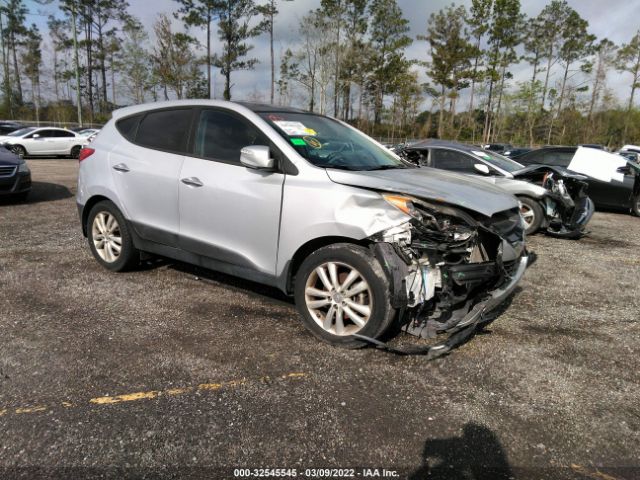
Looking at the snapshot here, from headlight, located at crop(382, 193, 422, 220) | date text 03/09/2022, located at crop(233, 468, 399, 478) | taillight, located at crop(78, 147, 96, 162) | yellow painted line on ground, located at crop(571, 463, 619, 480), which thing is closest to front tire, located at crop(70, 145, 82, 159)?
taillight, located at crop(78, 147, 96, 162)

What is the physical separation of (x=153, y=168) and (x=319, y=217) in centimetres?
188

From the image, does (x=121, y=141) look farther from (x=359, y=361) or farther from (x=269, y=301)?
(x=359, y=361)

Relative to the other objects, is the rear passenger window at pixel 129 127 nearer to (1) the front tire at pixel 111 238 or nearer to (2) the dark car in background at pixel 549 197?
(1) the front tire at pixel 111 238

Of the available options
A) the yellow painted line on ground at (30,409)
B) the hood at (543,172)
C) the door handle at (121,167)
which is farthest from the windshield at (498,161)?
the yellow painted line on ground at (30,409)

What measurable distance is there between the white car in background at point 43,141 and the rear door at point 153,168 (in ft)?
61.4

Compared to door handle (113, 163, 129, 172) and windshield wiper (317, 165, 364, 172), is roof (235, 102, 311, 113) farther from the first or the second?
door handle (113, 163, 129, 172)

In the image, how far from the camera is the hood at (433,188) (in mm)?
3137

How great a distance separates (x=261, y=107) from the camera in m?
4.02

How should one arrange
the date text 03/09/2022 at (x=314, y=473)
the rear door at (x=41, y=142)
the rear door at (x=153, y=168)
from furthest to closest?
the rear door at (x=41, y=142) < the rear door at (x=153, y=168) < the date text 03/09/2022 at (x=314, y=473)

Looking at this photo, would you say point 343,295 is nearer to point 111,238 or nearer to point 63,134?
point 111,238

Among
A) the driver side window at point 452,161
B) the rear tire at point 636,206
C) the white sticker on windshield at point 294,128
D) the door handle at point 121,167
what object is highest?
the white sticker on windshield at point 294,128

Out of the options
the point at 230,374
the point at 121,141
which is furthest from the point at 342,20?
the point at 230,374

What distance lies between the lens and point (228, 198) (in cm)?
370

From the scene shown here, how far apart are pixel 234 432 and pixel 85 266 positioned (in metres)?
3.50
